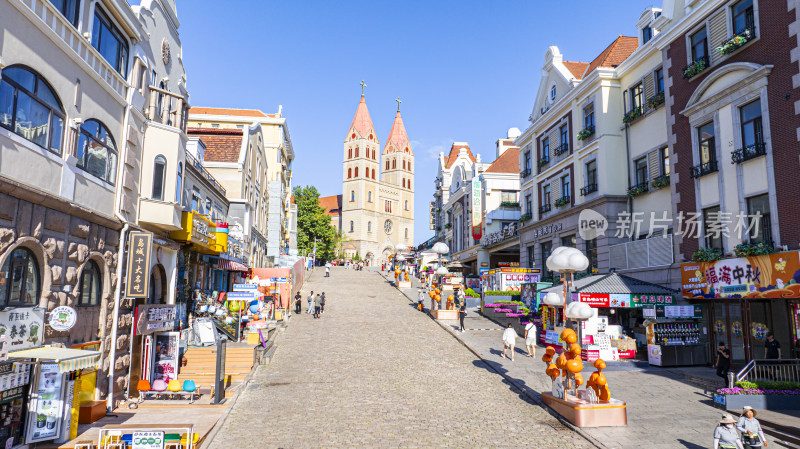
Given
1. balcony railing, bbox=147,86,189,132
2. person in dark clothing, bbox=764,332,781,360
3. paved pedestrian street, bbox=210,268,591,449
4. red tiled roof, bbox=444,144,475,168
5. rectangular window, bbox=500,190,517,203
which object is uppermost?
red tiled roof, bbox=444,144,475,168

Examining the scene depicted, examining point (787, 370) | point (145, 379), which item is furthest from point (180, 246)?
point (787, 370)

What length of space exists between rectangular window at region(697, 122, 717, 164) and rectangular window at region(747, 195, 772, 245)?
2454mm

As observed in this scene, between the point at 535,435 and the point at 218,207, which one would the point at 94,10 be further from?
the point at 218,207

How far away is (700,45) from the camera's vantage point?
69.3 feet

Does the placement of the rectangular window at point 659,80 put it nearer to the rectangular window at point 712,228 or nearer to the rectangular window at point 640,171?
the rectangular window at point 640,171

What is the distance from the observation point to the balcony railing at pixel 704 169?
778 inches

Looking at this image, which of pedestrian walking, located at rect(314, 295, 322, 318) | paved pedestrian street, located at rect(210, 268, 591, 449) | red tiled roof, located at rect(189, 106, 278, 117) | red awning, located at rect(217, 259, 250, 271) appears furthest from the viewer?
red tiled roof, located at rect(189, 106, 278, 117)

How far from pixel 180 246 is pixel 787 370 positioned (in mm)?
19572

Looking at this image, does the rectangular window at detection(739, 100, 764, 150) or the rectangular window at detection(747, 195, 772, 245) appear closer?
the rectangular window at detection(747, 195, 772, 245)

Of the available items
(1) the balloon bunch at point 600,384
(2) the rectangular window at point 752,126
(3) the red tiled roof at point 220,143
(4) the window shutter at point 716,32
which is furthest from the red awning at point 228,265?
(4) the window shutter at point 716,32

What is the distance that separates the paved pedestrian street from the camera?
11938 mm

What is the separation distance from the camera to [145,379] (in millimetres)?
16328

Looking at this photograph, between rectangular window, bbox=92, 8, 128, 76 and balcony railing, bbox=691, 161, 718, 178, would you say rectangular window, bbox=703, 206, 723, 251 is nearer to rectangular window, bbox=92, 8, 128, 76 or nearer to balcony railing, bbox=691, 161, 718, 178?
balcony railing, bbox=691, 161, 718, 178

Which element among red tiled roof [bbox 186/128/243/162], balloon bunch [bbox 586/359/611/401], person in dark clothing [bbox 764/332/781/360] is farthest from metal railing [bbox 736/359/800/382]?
red tiled roof [bbox 186/128/243/162]
